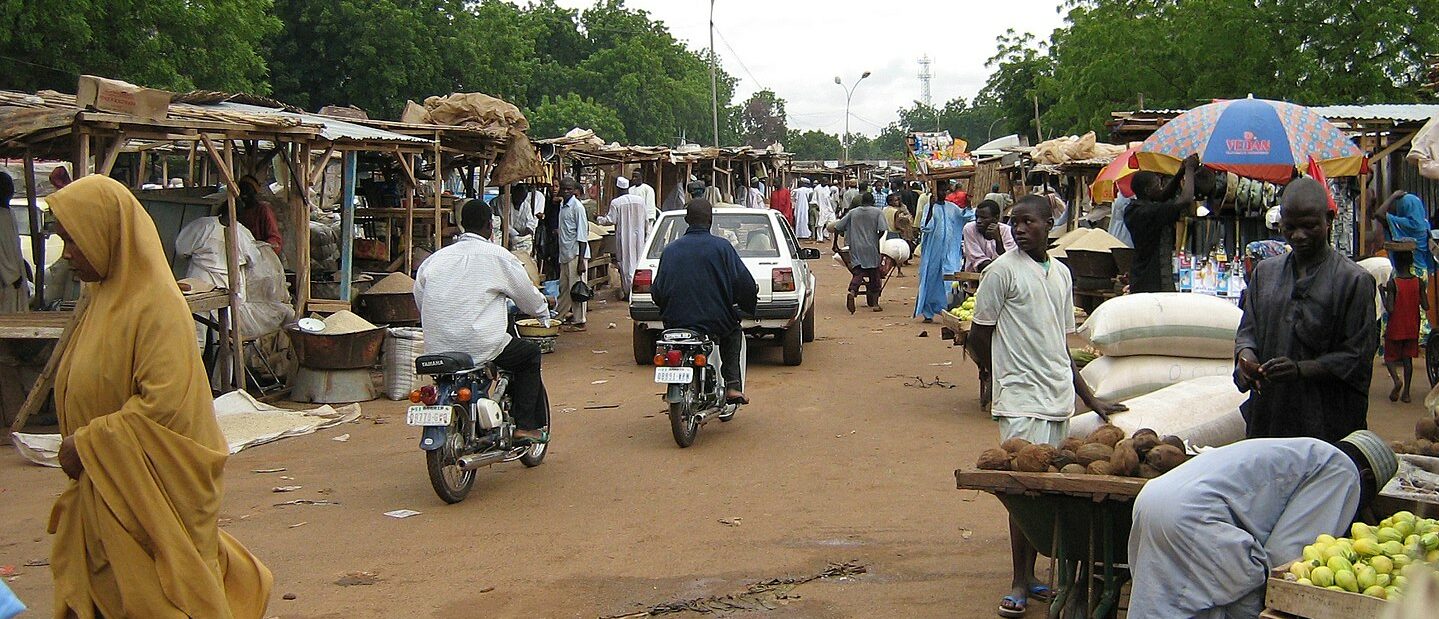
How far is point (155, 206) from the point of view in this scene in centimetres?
1108

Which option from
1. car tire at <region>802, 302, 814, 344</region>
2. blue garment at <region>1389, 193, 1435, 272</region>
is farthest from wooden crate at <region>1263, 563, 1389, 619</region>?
car tire at <region>802, 302, 814, 344</region>

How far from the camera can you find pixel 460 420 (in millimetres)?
7367

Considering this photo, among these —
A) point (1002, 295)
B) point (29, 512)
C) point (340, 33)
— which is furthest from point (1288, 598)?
point (340, 33)

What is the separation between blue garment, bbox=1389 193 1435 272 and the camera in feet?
34.2

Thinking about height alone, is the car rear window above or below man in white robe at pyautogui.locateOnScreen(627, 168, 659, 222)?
below

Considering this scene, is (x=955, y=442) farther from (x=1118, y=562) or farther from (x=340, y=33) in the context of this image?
(x=340, y=33)

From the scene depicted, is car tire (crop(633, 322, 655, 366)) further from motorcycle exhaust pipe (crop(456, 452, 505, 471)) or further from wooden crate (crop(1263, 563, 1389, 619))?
wooden crate (crop(1263, 563, 1389, 619))

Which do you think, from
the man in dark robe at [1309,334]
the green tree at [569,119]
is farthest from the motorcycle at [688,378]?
Answer: the green tree at [569,119]

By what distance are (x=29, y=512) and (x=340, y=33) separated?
28690 millimetres

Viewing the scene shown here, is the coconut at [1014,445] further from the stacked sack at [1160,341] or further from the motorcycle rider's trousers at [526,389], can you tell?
the motorcycle rider's trousers at [526,389]

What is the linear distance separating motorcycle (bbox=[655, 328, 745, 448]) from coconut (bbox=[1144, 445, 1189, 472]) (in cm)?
439

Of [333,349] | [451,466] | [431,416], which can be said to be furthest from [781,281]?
[431,416]

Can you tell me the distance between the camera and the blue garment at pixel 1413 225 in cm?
1042

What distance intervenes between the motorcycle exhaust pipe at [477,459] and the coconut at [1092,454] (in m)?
3.73
